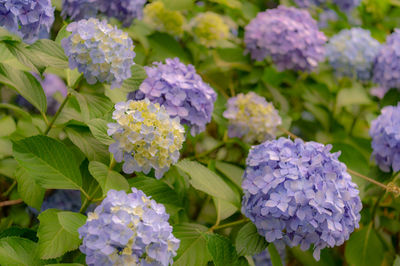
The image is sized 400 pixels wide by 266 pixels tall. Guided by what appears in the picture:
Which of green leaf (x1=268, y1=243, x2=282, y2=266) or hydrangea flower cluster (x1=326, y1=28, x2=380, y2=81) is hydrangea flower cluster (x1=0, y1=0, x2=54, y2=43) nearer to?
green leaf (x1=268, y1=243, x2=282, y2=266)

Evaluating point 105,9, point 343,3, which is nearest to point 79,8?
point 105,9

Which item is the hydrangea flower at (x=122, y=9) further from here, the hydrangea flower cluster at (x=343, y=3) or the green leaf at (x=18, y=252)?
the hydrangea flower cluster at (x=343, y=3)

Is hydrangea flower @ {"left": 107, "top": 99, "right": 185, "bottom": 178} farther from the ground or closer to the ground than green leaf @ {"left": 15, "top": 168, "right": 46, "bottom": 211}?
farther from the ground

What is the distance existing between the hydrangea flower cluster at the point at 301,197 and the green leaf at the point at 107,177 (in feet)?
1.08

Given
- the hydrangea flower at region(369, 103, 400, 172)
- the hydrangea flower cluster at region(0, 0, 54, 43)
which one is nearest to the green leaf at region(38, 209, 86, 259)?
the hydrangea flower cluster at region(0, 0, 54, 43)

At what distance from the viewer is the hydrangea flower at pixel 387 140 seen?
1.63m

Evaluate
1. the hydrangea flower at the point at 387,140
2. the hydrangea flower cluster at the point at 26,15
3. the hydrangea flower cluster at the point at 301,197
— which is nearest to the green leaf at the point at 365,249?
the hydrangea flower at the point at 387,140

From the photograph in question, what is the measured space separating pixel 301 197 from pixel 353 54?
129 centimetres

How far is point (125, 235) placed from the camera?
0.93 m

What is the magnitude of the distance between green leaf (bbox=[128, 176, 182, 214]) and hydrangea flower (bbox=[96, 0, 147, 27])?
0.69 m

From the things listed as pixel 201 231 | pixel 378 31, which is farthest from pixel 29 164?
pixel 378 31

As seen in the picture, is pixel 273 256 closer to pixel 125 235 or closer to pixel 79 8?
pixel 125 235

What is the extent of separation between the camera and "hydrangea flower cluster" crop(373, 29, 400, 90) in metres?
2.11

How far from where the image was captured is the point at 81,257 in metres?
1.16
